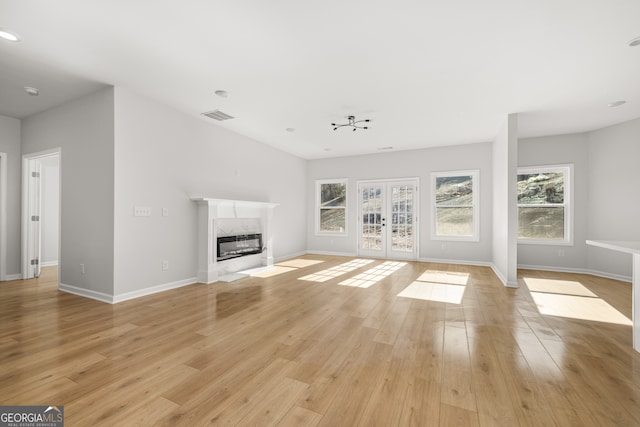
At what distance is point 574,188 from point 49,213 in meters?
11.5

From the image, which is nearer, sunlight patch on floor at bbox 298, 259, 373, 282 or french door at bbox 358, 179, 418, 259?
sunlight patch on floor at bbox 298, 259, 373, 282

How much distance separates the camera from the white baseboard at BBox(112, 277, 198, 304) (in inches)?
139

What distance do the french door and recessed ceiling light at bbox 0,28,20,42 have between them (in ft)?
21.1

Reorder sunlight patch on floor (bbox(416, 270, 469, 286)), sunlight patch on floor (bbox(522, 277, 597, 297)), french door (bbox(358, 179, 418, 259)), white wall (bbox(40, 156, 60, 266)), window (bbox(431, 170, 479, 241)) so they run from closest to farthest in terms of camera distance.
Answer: sunlight patch on floor (bbox(522, 277, 597, 297))
sunlight patch on floor (bbox(416, 270, 469, 286))
white wall (bbox(40, 156, 60, 266))
window (bbox(431, 170, 479, 241))
french door (bbox(358, 179, 418, 259))

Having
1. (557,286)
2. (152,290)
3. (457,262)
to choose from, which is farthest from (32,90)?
(557,286)

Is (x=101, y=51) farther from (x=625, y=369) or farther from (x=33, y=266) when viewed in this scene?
(x=625, y=369)

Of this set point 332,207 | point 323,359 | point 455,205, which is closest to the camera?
point 323,359

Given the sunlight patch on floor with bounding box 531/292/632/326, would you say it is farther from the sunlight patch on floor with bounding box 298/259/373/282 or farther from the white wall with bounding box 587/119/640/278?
the sunlight patch on floor with bounding box 298/259/373/282

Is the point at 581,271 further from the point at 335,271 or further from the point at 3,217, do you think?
the point at 3,217

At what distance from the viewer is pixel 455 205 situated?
6504 mm

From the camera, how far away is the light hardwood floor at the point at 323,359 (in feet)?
5.15

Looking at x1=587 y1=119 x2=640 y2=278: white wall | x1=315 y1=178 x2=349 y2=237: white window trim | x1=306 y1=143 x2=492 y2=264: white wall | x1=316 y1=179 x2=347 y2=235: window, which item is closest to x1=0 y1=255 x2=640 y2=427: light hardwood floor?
x1=587 y1=119 x2=640 y2=278: white wall

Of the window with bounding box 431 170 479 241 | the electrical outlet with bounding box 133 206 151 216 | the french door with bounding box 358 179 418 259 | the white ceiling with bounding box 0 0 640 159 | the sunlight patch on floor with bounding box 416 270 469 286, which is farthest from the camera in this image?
the french door with bounding box 358 179 418 259

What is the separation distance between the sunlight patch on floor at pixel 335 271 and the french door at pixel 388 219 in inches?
30.4
